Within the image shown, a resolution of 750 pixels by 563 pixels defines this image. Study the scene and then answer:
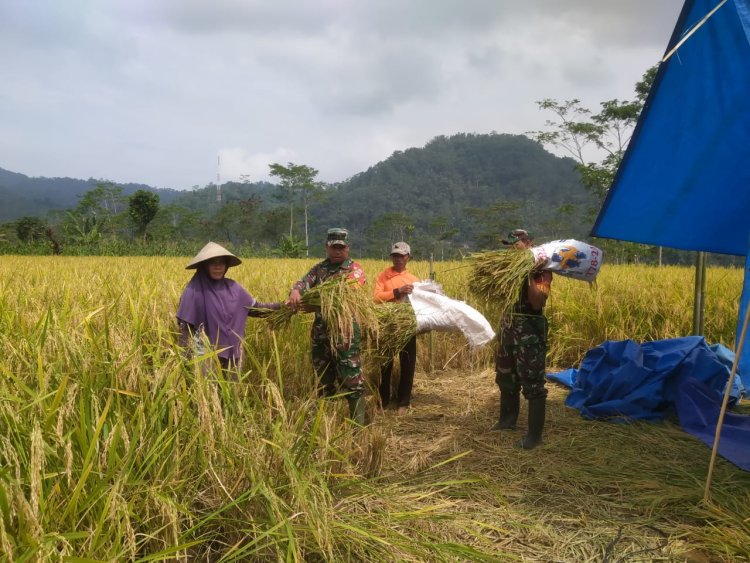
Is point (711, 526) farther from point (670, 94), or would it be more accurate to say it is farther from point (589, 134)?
point (589, 134)

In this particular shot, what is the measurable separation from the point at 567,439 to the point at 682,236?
184cm

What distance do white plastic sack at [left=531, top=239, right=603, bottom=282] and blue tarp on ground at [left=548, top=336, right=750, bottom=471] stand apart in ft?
4.16

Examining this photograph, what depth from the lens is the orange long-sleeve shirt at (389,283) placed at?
4.37m

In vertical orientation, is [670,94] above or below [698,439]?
above

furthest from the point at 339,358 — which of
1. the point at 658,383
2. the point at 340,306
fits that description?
the point at 658,383

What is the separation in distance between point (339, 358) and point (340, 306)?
1.30 feet

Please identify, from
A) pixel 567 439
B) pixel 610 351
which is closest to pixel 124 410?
pixel 567 439

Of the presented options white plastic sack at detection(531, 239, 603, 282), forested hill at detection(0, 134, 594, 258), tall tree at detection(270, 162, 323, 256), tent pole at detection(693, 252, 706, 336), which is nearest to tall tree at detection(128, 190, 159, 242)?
forested hill at detection(0, 134, 594, 258)

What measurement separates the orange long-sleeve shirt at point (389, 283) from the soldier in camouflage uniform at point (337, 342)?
0.85 metres

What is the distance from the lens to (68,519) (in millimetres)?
1464

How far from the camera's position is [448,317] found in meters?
3.99

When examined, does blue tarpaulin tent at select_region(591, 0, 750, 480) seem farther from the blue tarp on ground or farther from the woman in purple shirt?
the woman in purple shirt

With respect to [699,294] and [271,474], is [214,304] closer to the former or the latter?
[271,474]

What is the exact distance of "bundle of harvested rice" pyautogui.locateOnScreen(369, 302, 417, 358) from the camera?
3.96 meters
